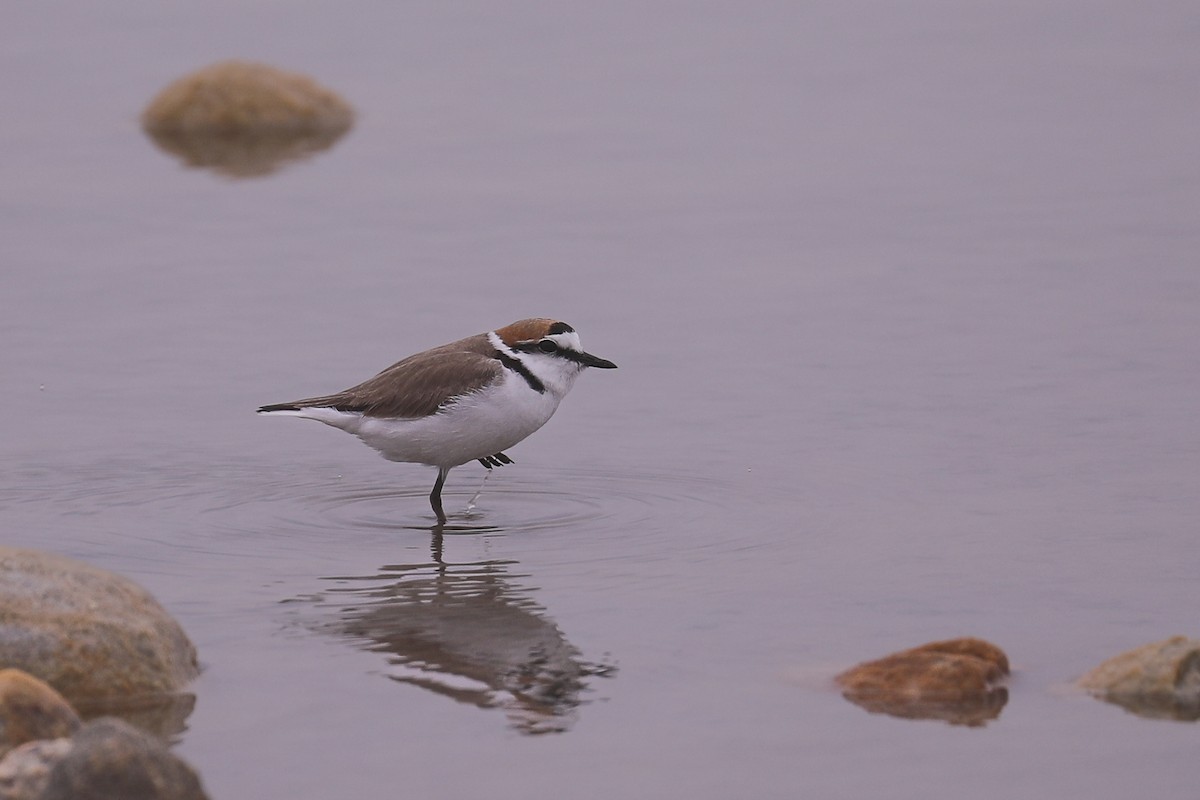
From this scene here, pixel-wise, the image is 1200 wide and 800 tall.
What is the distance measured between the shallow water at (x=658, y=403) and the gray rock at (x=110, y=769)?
69 cm

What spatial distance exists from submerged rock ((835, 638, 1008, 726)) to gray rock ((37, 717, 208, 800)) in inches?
124

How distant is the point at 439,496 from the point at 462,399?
68 centimetres

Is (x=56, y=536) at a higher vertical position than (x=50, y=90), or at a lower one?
lower

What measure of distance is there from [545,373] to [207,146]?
13377 mm

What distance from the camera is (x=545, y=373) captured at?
12008mm

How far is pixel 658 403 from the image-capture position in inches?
555

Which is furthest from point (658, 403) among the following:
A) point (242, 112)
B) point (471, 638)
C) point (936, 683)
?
point (242, 112)

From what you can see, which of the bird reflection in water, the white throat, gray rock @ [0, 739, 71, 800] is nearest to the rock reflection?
the white throat

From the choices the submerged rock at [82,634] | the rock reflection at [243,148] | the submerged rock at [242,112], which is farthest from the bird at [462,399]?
the submerged rock at [242,112]

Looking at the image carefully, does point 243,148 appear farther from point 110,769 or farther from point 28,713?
point 110,769

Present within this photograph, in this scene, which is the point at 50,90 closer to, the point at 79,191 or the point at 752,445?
the point at 79,191

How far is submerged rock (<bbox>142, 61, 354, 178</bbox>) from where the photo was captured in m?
24.5

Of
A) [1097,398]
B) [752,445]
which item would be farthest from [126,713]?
[1097,398]

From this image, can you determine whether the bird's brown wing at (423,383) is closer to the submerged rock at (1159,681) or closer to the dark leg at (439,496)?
the dark leg at (439,496)
